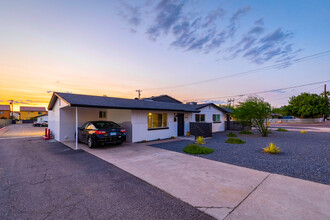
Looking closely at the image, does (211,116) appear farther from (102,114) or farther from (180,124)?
(102,114)

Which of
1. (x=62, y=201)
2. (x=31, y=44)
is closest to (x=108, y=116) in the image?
(x=31, y=44)

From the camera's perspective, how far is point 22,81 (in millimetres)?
15703

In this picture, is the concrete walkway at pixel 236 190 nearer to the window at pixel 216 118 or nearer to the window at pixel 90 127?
the window at pixel 90 127

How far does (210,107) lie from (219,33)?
29.1 ft

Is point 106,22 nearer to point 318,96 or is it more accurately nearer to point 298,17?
point 298,17

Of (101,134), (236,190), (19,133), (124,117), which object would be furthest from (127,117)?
(19,133)

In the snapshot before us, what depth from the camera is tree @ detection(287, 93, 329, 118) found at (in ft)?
113

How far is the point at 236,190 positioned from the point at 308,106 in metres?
45.5

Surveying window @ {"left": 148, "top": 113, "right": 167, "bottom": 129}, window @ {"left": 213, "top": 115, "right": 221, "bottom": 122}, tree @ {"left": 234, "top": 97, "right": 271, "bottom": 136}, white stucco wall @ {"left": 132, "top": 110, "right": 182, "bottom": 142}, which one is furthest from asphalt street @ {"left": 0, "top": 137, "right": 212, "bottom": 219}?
window @ {"left": 213, "top": 115, "right": 221, "bottom": 122}

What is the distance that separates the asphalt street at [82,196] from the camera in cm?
278

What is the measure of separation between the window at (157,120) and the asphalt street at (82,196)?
669 centimetres

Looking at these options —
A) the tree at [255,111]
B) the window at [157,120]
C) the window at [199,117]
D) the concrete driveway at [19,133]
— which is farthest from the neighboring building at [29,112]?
the tree at [255,111]

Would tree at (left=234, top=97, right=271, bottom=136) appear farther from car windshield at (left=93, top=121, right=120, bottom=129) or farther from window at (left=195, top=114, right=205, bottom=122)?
car windshield at (left=93, top=121, right=120, bottom=129)

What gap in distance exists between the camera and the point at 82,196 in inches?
135
